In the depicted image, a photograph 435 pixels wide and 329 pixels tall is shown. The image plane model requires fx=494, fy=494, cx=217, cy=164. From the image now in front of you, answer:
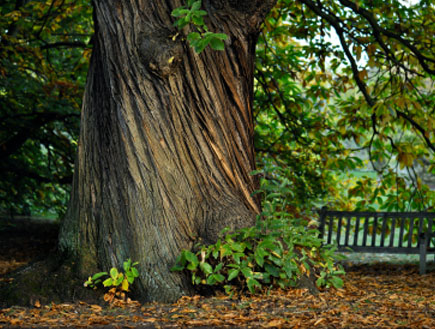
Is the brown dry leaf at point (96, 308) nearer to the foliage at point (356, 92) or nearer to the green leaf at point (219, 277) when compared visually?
the green leaf at point (219, 277)

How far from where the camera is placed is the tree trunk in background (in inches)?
168

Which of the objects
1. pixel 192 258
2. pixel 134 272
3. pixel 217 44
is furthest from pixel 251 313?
pixel 217 44

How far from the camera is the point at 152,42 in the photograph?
4277 mm

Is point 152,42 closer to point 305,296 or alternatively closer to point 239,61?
point 239,61

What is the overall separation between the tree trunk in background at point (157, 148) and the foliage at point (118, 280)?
85 mm

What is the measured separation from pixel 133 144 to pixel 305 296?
6.41 feet

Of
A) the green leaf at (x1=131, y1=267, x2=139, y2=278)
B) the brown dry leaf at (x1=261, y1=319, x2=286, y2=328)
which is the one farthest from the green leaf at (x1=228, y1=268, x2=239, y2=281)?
the green leaf at (x1=131, y1=267, x2=139, y2=278)

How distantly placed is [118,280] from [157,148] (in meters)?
1.18

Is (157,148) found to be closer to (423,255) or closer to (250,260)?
(250,260)

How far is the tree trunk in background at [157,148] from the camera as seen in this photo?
4.27 m

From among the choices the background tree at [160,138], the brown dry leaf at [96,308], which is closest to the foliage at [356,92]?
the background tree at [160,138]

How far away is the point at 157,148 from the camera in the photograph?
4359 mm

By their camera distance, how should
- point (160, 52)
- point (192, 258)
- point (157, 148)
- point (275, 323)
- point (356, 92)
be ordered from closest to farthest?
point (275, 323), point (192, 258), point (160, 52), point (157, 148), point (356, 92)

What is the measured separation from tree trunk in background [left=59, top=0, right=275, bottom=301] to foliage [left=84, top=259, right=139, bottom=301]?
0.28ft
